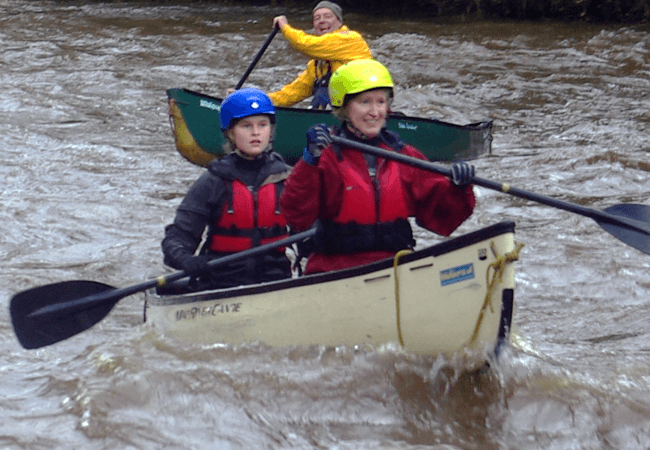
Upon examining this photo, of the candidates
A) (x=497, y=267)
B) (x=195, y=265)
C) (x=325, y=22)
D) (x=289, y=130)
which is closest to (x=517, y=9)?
(x=325, y=22)

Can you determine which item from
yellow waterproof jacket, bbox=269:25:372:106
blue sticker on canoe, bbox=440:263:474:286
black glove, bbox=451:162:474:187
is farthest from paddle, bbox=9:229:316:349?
yellow waterproof jacket, bbox=269:25:372:106

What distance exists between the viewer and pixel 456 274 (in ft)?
12.1

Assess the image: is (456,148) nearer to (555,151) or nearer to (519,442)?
(555,151)

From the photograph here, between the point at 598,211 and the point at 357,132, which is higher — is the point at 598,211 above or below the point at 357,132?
below

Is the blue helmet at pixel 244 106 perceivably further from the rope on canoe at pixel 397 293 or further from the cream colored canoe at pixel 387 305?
the rope on canoe at pixel 397 293

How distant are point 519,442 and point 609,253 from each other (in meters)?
2.92

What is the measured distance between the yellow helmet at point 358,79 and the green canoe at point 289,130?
147 inches

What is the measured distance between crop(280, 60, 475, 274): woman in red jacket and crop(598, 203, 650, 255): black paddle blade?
2.39ft

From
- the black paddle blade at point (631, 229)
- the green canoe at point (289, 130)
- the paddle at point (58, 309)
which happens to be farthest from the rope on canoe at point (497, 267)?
the green canoe at point (289, 130)

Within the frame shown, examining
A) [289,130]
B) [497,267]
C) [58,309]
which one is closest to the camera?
[497,267]

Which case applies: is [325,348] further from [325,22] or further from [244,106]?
[325,22]

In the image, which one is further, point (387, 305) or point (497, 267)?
point (387, 305)

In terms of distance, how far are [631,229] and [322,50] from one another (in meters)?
4.55

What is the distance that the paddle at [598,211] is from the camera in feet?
12.5
